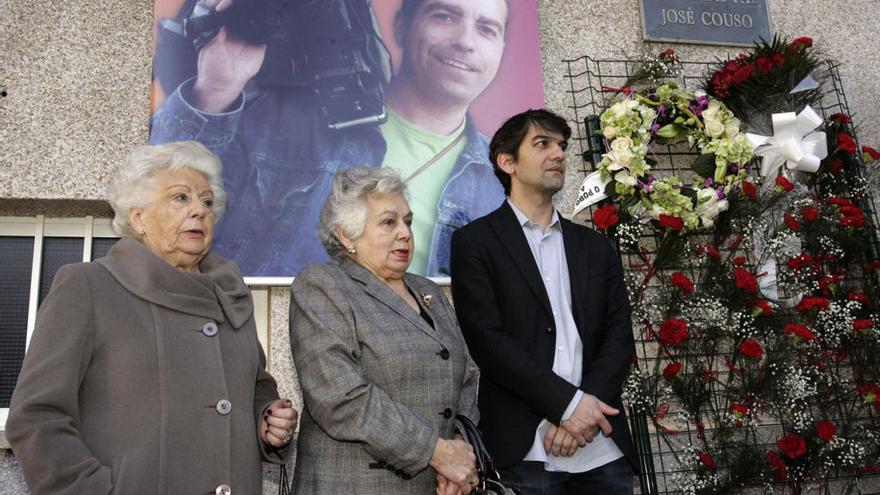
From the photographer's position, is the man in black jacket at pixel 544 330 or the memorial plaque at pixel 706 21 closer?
the man in black jacket at pixel 544 330

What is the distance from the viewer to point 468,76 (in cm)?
377

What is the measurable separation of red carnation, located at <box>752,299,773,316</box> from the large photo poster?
1248mm

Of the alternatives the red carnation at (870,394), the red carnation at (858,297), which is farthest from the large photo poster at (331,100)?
the red carnation at (870,394)

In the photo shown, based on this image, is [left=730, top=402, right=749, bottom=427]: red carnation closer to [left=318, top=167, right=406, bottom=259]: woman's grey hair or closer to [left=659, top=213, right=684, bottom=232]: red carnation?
[left=659, top=213, right=684, bottom=232]: red carnation

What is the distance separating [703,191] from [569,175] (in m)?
0.62

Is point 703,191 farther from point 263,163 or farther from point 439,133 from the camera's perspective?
point 263,163

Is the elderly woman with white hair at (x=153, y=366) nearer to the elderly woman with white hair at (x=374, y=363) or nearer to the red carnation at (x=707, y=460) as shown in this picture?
the elderly woman with white hair at (x=374, y=363)

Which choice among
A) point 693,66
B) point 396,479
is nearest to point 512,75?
point 693,66

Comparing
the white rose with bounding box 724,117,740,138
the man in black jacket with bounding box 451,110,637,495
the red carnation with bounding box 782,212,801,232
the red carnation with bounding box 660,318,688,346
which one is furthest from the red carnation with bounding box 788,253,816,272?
the man in black jacket with bounding box 451,110,637,495

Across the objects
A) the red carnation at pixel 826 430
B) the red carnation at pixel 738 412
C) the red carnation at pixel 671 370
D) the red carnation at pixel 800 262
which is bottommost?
the red carnation at pixel 826 430

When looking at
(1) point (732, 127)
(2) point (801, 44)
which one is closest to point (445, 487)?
(1) point (732, 127)

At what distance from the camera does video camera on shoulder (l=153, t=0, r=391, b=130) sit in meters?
3.51

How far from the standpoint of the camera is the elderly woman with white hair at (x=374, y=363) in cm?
211

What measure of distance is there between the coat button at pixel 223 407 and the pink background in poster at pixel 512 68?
2.12m
